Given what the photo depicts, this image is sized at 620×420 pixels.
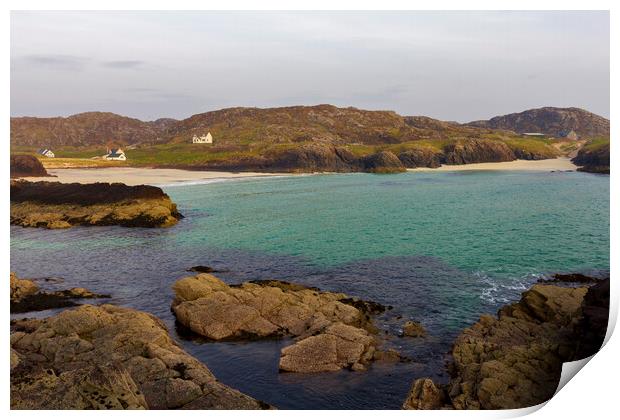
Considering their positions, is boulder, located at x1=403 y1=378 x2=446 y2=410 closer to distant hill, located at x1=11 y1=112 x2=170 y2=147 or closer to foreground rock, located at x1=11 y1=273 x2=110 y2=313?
foreground rock, located at x1=11 y1=273 x2=110 y2=313

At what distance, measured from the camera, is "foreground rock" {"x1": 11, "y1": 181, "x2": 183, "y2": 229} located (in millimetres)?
31000

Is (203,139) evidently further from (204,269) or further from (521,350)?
(521,350)

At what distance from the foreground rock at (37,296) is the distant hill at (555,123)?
31803 mm

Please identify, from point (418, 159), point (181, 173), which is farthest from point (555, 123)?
point (181, 173)

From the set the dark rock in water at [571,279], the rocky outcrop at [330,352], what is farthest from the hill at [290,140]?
the dark rock in water at [571,279]

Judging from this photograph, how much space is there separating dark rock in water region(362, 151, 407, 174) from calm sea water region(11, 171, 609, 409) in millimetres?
36399

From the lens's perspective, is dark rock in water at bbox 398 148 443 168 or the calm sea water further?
dark rock in water at bbox 398 148 443 168

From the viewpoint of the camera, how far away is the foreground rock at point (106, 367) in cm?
1158

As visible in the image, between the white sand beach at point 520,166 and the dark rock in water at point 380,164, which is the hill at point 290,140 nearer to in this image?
the dark rock in water at point 380,164

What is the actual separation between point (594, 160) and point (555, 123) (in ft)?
41.1

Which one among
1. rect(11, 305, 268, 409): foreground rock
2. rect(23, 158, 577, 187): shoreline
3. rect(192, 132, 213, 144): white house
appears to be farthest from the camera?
rect(192, 132, 213, 144): white house

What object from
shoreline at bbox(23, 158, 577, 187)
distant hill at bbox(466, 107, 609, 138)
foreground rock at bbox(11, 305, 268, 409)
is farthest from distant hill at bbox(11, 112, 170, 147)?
distant hill at bbox(466, 107, 609, 138)

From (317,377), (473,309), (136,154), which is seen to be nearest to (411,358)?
(317,377)

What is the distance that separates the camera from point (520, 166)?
8331 centimetres
